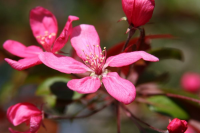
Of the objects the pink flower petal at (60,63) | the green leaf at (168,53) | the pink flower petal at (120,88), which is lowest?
the green leaf at (168,53)

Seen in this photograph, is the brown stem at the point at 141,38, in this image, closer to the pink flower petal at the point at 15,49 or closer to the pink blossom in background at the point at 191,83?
the pink flower petal at the point at 15,49

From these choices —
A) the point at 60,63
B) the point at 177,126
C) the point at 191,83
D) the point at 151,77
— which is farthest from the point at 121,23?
the point at 177,126

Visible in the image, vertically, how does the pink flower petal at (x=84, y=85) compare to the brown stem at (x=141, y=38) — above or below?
below

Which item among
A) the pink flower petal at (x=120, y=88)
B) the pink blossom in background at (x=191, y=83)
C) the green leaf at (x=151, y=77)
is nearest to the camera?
the pink flower petal at (x=120, y=88)

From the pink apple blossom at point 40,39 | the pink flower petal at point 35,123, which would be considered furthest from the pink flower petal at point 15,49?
the pink flower petal at point 35,123

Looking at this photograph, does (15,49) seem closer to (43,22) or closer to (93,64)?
(43,22)

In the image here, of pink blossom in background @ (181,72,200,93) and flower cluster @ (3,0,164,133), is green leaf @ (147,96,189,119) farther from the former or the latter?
pink blossom in background @ (181,72,200,93)
